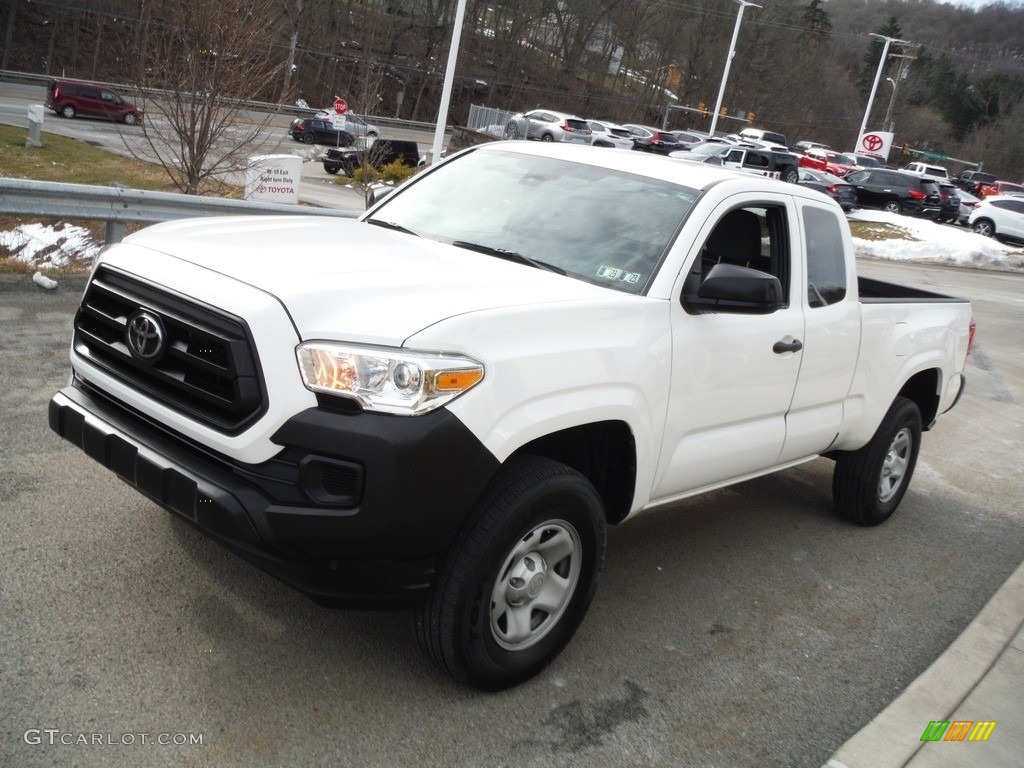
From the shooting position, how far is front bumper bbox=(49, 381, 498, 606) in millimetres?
3029

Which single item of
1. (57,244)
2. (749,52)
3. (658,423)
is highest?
(749,52)

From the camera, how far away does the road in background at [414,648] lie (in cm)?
323

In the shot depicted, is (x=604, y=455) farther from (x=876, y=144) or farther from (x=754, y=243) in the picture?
(x=876, y=144)

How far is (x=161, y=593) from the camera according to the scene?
3.93 m

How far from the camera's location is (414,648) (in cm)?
388

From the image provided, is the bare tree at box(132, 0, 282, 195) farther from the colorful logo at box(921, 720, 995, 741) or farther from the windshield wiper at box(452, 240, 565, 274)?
the colorful logo at box(921, 720, 995, 741)

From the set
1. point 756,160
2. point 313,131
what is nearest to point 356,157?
point 756,160

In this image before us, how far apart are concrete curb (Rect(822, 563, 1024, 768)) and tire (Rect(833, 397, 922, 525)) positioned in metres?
0.89

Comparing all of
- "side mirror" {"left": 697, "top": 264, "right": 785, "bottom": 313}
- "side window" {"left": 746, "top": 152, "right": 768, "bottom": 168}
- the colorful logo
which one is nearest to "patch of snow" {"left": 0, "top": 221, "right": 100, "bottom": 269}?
"side mirror" {"left": 697, "top": 264, "right": 785, "bottom": 313}

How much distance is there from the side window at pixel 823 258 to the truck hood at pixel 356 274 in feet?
5.11

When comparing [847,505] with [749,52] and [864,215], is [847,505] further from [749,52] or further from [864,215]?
[749,52]

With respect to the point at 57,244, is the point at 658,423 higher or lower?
higher

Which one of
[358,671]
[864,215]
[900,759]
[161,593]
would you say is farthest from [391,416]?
[864,215]

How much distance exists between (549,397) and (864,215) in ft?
114
